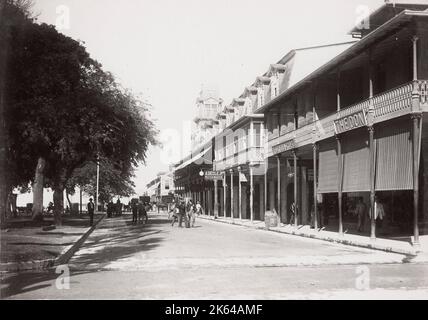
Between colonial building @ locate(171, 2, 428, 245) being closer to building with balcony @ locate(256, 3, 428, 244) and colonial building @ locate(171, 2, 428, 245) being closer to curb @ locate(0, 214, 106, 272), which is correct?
building with balcony @ locate(256, 3, 428, 244)

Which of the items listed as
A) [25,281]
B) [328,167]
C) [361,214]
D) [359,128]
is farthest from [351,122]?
[25,281]

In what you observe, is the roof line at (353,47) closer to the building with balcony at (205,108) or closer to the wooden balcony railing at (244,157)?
the wooden balcony railing at (244,157)

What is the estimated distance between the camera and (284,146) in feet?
103

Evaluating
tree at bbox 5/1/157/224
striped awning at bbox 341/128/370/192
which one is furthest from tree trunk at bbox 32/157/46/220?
striped awning at bbox 341/128/370/192

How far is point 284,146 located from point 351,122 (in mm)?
8915

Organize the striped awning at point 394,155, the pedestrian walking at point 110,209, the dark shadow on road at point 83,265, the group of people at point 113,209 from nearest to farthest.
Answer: the dark shadow on road at point 83,265 < the striped awning at point 394,155 < the pedestrian walking at point 110,209 < the group of people at point 113,209

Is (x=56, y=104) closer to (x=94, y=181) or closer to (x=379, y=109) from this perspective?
(x=379, y=109)

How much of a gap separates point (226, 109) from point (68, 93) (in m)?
30.3

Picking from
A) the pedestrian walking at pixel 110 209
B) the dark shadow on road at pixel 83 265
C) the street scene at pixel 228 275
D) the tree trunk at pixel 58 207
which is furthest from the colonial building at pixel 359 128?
the pedestrian walking at pixel 110 209

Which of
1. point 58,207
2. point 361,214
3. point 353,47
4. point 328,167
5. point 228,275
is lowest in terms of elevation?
point 228,275

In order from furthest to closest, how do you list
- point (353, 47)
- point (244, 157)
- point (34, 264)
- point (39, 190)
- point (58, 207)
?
point (244, 157)
point (39, 190)
point (58, 207)
point (353, 47)
point (34, 264)

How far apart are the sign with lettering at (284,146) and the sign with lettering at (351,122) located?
5.74 metres

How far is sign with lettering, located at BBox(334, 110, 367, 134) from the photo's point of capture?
21.5 meters

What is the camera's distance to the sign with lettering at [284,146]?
29875 mm
